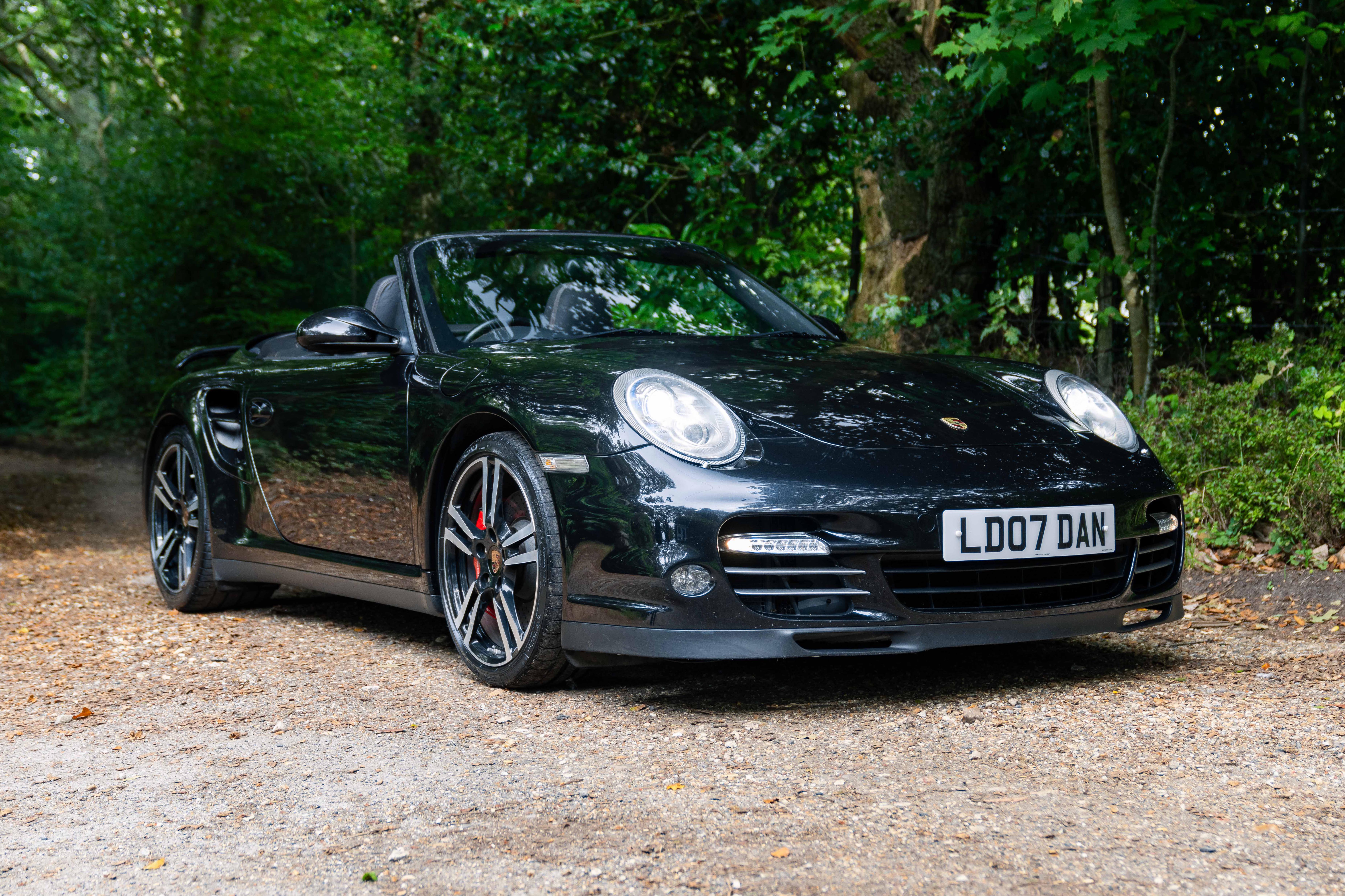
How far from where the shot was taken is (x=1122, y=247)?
7.12 m

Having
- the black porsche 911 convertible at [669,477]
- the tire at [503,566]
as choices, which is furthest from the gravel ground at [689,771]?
the black porsche 911 convertible at [669,477]

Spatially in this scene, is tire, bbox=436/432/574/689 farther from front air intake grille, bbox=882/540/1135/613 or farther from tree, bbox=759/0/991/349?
tree, bbox=759/0/991/349

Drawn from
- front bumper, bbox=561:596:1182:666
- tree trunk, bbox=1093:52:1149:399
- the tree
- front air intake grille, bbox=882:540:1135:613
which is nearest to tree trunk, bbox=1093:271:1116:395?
tree trunk, bbox=1093:52:1149:399

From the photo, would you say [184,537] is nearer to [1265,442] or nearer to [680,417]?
[680,417]

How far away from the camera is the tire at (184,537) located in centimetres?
533

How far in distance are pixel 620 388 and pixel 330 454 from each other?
1.45 meters

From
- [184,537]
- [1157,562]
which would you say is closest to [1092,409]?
[1157,562]

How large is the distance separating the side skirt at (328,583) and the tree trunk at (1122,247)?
4110mm

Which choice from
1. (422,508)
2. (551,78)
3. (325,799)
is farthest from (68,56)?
(325,799)

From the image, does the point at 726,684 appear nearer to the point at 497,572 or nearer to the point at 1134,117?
the point at 497,572

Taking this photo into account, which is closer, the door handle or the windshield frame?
the windshield frame

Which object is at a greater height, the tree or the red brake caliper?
the tree

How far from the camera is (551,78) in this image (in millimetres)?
10789

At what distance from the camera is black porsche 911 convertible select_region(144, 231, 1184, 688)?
3.24 m
